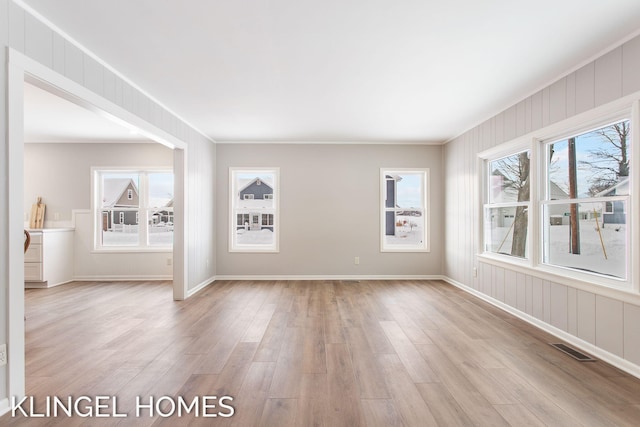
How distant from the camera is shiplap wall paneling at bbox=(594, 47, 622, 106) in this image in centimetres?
258

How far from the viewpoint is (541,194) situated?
362cm

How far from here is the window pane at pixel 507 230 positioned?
395 centimetres

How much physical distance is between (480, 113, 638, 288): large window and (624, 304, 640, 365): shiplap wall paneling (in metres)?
0.21

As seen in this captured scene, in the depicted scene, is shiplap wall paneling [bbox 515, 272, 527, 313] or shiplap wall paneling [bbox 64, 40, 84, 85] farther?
shiplap wall paneling [bbox 515, 272, 527, 313]

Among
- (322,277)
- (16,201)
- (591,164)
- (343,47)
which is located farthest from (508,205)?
(16,201)

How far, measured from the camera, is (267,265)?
20.0ft

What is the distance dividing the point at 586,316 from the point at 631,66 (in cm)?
210

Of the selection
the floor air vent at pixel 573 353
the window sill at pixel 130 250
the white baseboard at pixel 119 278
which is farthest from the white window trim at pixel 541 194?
the white baseboard at pixel 119 278

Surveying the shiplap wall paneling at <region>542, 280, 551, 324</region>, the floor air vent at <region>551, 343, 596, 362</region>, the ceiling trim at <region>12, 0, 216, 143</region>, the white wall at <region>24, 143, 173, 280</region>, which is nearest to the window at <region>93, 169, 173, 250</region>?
the white wall at <region>24, 143, 173, 280</region>

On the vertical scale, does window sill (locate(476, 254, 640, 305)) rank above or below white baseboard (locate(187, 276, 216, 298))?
above

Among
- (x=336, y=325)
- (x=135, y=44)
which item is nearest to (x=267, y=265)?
(x=336, y=325)

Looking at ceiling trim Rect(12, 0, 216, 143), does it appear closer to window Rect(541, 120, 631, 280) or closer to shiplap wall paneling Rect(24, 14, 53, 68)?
shiplap wall paneling Rect(24, 14, 53, 68)

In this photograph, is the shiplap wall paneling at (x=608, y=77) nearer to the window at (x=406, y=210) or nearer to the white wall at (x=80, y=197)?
the window at (x=406, y=210)

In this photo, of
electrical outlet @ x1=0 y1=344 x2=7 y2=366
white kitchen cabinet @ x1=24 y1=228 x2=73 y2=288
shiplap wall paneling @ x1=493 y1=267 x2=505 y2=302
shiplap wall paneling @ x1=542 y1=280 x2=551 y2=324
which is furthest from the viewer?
white kitchen cabinet @ x1=24 y1=228 x2=73 y2=288
